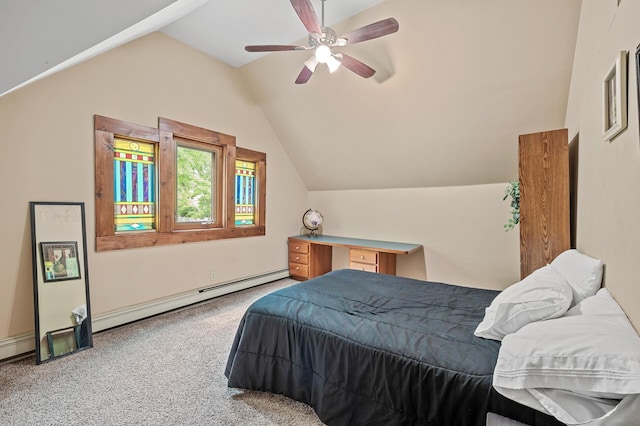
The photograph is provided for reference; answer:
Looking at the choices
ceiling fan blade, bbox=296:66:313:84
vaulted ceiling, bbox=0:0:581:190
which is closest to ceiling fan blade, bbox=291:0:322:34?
ceiling fan blade, bbox=296:66:313:84

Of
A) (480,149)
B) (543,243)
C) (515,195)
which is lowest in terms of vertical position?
(543,243)

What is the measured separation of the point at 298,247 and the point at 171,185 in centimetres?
216

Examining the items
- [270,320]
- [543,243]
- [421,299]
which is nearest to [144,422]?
[270,320]

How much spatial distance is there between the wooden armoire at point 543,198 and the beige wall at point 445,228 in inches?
51.8

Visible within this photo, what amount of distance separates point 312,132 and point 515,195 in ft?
8.79

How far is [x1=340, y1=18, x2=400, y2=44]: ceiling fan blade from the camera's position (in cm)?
200

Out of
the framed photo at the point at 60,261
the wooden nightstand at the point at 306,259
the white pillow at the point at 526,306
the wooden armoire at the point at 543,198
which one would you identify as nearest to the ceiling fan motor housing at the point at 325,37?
the wooden armoire at the point at 543,198

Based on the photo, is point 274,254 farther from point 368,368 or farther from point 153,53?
point 368,368

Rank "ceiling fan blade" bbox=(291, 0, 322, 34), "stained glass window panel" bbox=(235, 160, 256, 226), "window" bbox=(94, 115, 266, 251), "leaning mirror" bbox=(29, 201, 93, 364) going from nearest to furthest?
1. "ceiling fan blade" bbox=(291, 0, 322, 34)
2. "leaning mirror" bbox=(29, 201, 93, 364)
3. "window" bbox=(94, 115, 266, 251)
4. "stained glass window panel" bbox=(235, 160, 256, 226)

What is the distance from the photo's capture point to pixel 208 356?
7.75 feet

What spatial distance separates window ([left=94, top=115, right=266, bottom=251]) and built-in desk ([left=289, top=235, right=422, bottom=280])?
82 cm

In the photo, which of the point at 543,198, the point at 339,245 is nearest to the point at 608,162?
the point at 543,198

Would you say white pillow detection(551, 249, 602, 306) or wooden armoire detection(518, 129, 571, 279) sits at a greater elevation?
wooden armoire detection(518, 129, 571, 279)

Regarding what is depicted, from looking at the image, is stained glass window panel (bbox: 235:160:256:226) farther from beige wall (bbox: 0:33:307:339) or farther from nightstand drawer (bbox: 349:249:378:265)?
nightstand drawer (bbox: 349:249:378:265)
